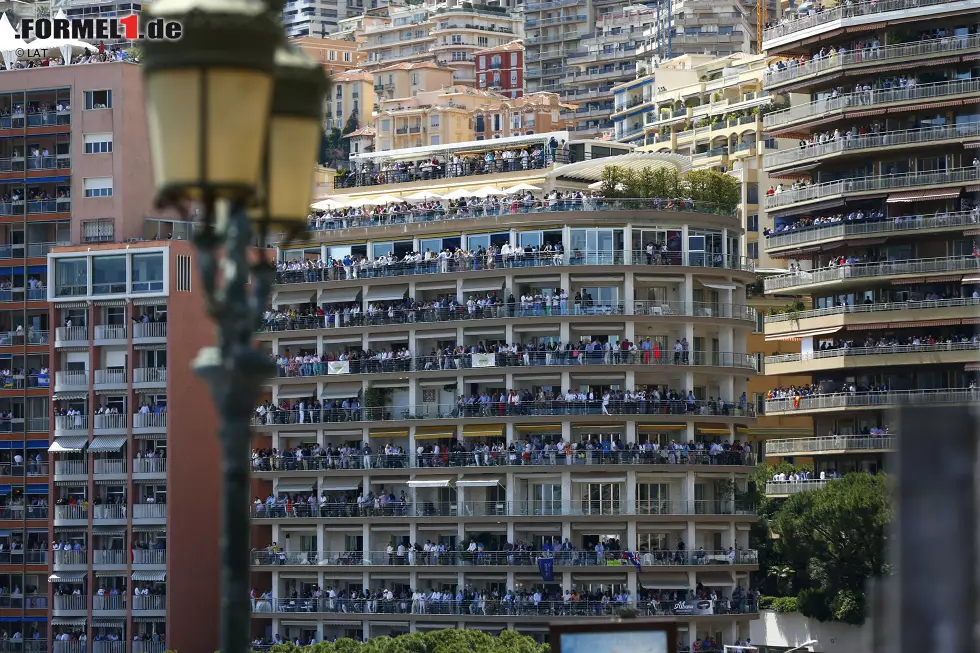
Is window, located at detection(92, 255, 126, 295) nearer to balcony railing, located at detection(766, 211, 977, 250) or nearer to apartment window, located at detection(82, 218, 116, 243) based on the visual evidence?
apartment window, located at detection(82, 218, 116, 243)

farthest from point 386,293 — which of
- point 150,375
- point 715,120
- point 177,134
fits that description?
point 177,134

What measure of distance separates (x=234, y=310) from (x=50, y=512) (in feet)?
346

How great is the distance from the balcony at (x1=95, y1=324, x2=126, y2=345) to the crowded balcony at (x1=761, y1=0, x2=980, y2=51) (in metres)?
41.7

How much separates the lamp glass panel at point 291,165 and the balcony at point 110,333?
335 ft

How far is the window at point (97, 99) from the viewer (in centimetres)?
11869

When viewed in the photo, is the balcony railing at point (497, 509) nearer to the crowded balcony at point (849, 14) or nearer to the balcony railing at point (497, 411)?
the balcony railing at point (497, 411)

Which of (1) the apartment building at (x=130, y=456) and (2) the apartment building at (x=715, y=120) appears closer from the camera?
(1) the apartment building at (x=130, y=456)

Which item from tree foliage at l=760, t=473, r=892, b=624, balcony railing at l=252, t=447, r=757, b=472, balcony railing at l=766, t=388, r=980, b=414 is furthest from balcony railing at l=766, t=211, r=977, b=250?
tree foliage at l=760, t=473, r=892, b=624

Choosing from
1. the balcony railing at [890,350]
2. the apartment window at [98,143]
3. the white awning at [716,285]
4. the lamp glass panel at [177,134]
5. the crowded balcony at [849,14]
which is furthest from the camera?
the apartment window at [98,143]

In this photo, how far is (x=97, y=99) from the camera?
119m

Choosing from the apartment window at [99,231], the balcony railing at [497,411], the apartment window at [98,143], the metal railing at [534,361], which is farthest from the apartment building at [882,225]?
the apartment window at [98,143]

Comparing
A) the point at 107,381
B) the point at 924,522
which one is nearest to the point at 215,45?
the point at 924,522

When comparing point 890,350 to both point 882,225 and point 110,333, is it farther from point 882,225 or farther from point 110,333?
point 110,333

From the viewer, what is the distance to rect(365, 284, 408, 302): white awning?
11369 cm
